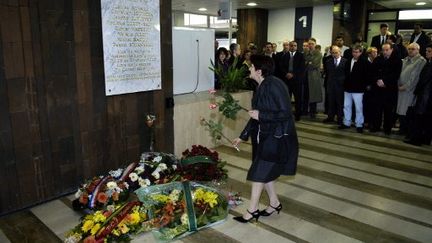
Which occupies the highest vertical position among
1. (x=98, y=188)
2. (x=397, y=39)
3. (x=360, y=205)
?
(x=397, y=39)

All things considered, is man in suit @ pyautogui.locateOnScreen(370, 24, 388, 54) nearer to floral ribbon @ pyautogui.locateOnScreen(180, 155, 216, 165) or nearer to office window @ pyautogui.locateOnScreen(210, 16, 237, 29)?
floral ribbon @ pyautogui.locateOnScreen(180, 155, 216, 165)

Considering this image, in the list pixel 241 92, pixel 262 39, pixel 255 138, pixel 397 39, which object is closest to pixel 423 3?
pixel 397 39

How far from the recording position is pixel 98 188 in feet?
9.94

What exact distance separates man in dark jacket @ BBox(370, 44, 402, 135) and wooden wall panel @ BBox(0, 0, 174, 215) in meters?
4.00

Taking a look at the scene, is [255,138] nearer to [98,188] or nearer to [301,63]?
[98,188]

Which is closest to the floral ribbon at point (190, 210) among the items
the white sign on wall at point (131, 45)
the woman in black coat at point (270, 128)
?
the woman in black coat at point (270, 128)

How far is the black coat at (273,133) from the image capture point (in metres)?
2.59

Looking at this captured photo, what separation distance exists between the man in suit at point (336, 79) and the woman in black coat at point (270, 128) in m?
3.92

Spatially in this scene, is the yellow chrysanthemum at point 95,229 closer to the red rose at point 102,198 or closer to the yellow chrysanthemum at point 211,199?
the red rose at point 102,198

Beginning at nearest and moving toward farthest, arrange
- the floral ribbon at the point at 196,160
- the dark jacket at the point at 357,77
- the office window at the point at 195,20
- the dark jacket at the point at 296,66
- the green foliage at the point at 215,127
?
the floral ribbon at the point at 196,160
the green foliage at the point at 215,127
the dark jacket at the point at 357,77
the dark jacket at the point at 296,66
the office window at the point at 195,20

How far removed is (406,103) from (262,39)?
636 centimetres

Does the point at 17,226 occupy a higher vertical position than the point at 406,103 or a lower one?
lower

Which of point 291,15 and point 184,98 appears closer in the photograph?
point 184,98

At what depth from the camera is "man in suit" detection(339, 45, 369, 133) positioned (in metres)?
5.71
